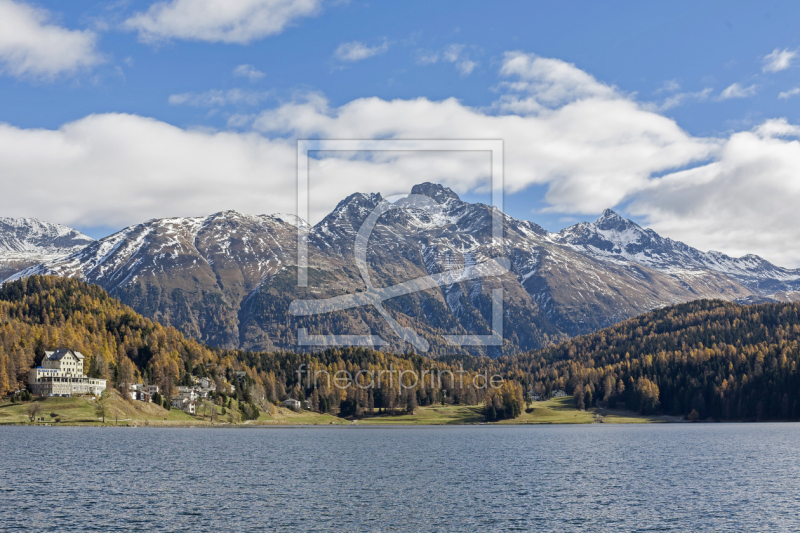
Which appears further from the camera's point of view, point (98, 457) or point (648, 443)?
point (648, 443)

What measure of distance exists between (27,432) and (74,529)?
12465 cm

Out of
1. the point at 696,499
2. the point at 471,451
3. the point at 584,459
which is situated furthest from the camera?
the point at 471,451

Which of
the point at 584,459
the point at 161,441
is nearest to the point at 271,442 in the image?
the point at 161,441

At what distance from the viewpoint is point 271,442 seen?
561 ft

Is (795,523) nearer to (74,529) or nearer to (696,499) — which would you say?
(696,499)

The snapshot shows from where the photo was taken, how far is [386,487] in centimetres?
9281

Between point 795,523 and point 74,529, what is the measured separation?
224ft

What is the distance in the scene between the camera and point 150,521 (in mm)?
66000

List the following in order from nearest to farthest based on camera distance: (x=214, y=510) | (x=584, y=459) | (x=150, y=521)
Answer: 1. (x=150, y=521)
2. (x=214, y=510)
3. (x=584, y=459)

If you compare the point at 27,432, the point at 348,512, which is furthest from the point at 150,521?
the point at 27,432

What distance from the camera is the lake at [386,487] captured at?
67688mm

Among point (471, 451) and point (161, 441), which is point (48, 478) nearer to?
point (161, 441)

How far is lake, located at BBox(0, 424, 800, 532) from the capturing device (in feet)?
222

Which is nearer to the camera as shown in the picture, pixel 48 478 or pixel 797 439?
pixel 48 478
